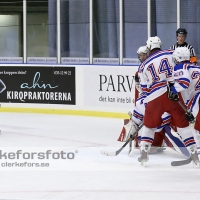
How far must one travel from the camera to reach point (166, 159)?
27.1ft

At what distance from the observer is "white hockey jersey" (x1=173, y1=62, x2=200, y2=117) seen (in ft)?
24.2

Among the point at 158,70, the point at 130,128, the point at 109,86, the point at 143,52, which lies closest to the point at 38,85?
the point at 109,86

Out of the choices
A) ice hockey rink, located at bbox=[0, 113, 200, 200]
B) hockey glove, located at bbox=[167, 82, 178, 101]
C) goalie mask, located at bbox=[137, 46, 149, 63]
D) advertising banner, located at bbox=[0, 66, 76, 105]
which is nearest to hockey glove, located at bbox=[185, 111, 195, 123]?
hockey glove, located at bbox=[167, 82, 178, 101]

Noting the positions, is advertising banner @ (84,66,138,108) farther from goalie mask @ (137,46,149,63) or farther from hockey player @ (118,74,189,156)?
goalie mask @ (137,46,149,63)

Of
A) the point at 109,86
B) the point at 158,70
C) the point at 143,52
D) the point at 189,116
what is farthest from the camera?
the point at 109,86

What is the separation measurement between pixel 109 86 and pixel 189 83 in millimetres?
5692

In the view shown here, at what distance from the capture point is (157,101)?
25.0ft

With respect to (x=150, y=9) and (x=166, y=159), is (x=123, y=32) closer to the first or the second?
(x=150, y=9)

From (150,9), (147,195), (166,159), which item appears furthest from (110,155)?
(150,9)

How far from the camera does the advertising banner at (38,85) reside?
45.0 feet

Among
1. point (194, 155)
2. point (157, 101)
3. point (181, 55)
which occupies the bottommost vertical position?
point (194, 155)

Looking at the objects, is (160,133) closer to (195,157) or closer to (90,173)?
(195,157)

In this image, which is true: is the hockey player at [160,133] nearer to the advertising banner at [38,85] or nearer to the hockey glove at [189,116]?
the hockey glove at [189,116]

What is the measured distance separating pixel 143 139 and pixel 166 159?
27.0 inches
